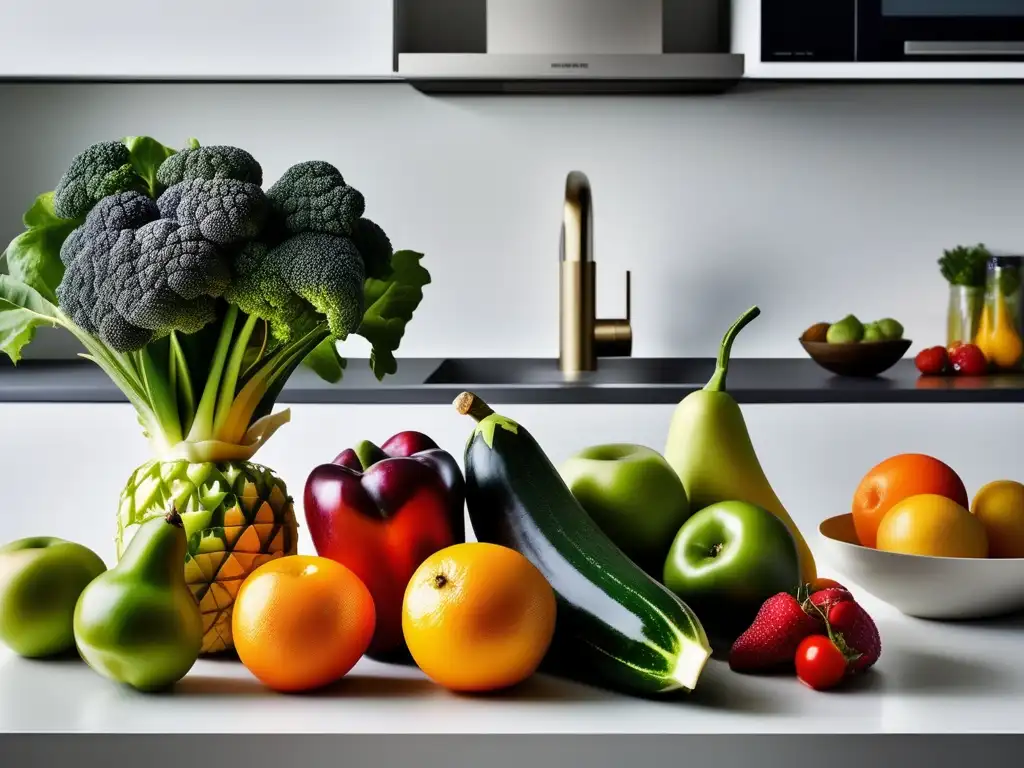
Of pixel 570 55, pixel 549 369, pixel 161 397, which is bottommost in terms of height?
pixel 549 369

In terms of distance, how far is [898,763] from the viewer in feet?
2.12

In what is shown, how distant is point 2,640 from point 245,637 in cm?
21

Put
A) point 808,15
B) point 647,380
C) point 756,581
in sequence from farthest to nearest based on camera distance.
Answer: point 647,380, point 808,15, point 756,581

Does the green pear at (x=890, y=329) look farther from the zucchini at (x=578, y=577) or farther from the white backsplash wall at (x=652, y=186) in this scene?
the zucchini at (x=578, y=577)

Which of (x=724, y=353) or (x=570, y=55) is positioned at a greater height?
(x=570, y=55)

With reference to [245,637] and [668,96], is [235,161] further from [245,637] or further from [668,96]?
[668,96]

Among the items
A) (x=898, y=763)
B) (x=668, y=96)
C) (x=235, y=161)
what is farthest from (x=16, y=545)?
(x=668, y=96)

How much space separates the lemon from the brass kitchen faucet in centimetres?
170

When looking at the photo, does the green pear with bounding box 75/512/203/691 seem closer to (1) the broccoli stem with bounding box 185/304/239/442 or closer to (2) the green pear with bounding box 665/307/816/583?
(1) the broccoli stem with bounding box 185/304/239/442

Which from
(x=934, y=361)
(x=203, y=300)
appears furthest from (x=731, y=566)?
(x=934, y=361)

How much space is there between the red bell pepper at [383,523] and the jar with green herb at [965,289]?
7.23 ft

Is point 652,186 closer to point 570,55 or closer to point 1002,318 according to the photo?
point 570,55

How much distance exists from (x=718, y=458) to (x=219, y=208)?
442mm

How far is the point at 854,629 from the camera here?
73cm
